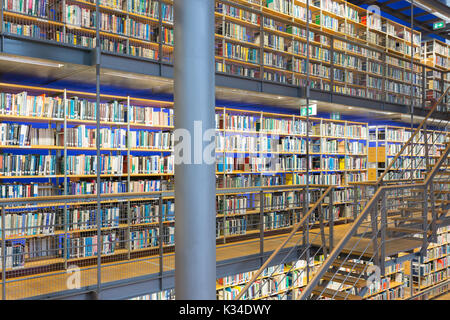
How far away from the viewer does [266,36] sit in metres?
6.79

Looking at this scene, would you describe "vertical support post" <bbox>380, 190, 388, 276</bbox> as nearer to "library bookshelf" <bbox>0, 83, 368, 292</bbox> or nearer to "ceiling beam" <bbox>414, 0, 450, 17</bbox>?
"library bookshelf" <bbox>0, 83, 368, 292</bbox>

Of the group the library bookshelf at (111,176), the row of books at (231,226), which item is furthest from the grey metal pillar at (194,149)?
the row of books at (231,226)

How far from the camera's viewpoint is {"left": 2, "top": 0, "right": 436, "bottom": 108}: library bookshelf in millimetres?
4812

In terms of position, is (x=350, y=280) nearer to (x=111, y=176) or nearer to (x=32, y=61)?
(x=111, y=176)

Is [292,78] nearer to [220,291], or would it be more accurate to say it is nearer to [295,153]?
[295,153]

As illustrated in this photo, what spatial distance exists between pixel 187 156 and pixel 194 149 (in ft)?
0.24

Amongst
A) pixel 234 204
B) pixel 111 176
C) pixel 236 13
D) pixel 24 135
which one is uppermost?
pixel 236 13

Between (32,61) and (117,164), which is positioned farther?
(117,164)

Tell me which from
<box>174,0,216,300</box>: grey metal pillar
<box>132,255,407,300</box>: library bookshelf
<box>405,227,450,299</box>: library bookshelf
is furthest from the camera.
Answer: <box>405,227,450,299</box>: library bookshelf

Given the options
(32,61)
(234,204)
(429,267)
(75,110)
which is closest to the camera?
(32,61)

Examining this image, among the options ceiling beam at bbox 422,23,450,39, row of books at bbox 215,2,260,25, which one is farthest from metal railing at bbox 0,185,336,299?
ceiling beam at bbox 422,23,450,39

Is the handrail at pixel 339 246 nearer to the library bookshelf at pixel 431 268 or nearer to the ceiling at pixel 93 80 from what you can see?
the ceiling at pixel 93 80

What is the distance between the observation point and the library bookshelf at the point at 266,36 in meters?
4.81

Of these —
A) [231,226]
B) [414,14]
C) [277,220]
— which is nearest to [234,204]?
[231,226]
